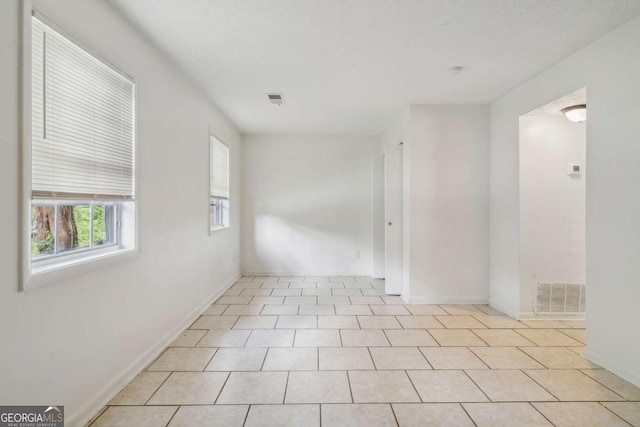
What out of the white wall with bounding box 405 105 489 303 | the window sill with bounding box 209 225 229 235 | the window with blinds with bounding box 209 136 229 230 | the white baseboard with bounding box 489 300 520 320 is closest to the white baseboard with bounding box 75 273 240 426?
the window sill with bounding box 209 225 229 235

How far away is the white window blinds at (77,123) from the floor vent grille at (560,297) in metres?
4.04

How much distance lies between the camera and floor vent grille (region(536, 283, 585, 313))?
3.44m

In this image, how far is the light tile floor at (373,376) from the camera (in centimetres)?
185

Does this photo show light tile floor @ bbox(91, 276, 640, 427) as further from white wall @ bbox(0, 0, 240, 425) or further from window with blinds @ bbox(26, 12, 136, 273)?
window with blinds @ bbox(26, 12, 136, 273)

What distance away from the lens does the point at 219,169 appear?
4531mm

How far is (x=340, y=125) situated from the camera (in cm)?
503

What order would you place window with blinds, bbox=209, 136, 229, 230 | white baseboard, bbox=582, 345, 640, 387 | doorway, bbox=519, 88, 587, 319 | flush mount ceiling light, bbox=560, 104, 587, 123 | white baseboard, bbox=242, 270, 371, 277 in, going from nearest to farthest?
white baseboard, bbox=582, 345, 640, 387
flush mount ceiling light, bbox=560, 104, 587, 123
doorway, bbox=519, 88, 587, 319
window with blinds, bbox=209, 136, 229, 230
white baseboard, bbox=242, 270, 371, 277

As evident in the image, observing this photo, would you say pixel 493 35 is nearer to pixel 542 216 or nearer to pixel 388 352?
pixel 542 216

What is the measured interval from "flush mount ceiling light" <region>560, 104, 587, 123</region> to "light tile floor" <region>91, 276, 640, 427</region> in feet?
6.83

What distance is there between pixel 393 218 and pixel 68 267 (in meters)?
3.66

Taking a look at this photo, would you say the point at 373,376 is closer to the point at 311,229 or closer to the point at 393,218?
the point at 393,218

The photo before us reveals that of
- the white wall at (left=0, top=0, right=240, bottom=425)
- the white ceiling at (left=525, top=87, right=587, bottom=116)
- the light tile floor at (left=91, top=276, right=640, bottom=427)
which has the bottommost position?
the light tile floor at (left=91, top=276, right=640, bottom=427)

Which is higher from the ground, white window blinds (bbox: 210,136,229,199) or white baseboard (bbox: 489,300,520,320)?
white window blinds (bbox: 210,136,229,199)

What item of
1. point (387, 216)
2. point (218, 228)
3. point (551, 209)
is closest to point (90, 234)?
point (218, 228)
